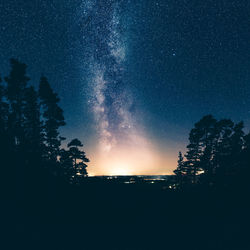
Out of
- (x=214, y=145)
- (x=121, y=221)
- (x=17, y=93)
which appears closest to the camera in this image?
(x=121, y=221)

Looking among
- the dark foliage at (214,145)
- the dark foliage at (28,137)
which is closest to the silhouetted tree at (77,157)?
the dark foliage at (28,137)

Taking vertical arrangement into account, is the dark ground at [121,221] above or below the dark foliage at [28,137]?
below

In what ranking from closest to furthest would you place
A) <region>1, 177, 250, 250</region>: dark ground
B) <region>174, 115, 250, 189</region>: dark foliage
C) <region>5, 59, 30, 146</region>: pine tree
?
<region>1, 177, 250, 250</region>: dark ground
<region>5, 59, 30, 146</region>: pine tree
<region>174, 115, 250, 189</region>: dark foliage

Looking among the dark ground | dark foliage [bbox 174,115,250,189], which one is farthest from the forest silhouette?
dark foliage [bbox 174,115,250,189]

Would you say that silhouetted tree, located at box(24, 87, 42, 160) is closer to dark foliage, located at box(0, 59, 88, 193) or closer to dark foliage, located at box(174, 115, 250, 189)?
dark foliage, located at box(0, 59, 88, 193)

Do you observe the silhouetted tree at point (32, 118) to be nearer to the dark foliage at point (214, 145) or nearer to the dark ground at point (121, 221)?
the dark ground at point (121, 221)

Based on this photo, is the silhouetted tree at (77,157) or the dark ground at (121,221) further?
the silhouetted tree at (77,157)

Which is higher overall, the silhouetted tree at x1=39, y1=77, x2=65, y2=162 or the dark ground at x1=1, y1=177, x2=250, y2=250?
the silhouetted tree at x1=39, y1=77, x2=65, y2=162

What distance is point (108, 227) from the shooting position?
9883 mm

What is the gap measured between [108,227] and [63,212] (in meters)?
3.38

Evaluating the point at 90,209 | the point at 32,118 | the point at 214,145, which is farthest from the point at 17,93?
the point at 214,145

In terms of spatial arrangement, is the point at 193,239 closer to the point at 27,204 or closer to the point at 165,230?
the point at 165,230

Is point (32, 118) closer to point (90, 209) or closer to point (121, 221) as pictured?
point (90, 209)

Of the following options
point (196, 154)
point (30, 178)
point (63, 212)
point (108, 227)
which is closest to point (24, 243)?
point (63, 212)
